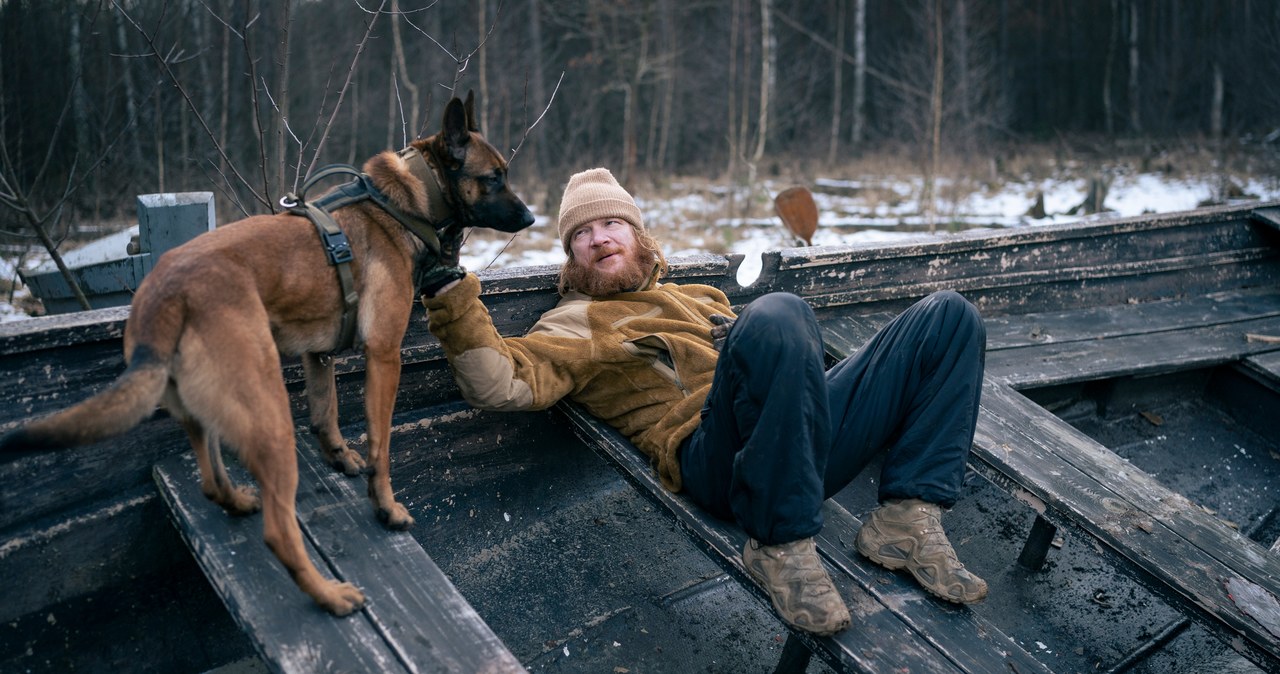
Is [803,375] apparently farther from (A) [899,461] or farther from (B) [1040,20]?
(B) [1040,20]

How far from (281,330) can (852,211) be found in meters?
12.3

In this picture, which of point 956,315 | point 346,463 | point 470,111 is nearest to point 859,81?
Answer: point 956,315

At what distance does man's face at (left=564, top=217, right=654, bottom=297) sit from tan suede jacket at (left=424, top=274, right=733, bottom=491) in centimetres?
5

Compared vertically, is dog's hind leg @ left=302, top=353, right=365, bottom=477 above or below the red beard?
below

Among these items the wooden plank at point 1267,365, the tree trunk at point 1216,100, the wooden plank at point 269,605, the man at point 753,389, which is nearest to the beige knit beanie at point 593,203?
the man at point 753,389

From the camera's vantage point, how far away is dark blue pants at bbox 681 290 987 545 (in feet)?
7.40

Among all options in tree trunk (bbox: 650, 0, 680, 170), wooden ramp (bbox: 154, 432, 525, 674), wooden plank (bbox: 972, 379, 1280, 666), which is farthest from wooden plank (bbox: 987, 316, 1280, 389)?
tree trunk (bbox: 650, 0, 680, 170)

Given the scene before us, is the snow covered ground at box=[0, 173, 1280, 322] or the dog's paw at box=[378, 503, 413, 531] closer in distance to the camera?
the dog's paw at box=[378, 503, 413, 531]

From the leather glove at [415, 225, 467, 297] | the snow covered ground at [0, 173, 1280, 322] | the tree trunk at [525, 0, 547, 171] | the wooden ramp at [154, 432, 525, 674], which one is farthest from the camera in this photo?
the tree trunk at [525, 0, 547, 171]

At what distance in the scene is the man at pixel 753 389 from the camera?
7.44 feet

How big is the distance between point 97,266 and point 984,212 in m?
12.2

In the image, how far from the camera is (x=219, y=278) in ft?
6.22

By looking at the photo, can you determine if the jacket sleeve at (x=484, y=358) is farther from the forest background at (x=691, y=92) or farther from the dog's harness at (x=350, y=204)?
the forest background at (x=691, y=92)

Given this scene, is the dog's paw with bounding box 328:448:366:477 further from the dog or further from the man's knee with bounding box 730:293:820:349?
the man's knee with bounding box 730:293:820:349
